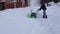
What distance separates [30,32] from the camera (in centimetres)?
946

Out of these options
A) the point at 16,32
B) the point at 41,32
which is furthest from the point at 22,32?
the point at 41,32

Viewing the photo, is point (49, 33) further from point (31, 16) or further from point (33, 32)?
point (31, 16)

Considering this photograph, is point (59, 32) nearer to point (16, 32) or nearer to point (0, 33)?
point (16, 32)

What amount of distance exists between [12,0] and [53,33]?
22394mm

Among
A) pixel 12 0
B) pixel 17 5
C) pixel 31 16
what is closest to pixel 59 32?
pixel 31 16

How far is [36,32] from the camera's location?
9562 millimetres

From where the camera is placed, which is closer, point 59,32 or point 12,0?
point 59,32

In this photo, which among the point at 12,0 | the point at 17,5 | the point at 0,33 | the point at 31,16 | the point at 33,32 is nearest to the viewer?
the point at 0,33

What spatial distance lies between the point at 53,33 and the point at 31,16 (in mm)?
5396

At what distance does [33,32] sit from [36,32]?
0.16 m

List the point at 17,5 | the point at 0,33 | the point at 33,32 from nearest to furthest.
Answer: the point at 0,33
the point at 33,32
the point at 17,5

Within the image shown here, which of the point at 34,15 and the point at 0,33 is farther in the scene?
the point at 34,15

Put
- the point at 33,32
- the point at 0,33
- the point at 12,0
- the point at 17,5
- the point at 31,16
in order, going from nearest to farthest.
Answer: the point at 0,33 → the point at 33,32 → the point at 31,16 → the point at 17,5 → the point at 12,0

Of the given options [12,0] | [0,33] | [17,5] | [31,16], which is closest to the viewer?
[0,33]
